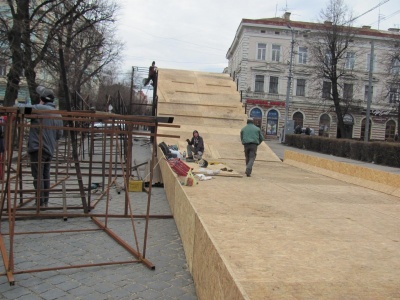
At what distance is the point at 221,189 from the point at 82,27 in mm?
20272

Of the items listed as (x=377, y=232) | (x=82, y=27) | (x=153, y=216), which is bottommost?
(x=153, y=216)

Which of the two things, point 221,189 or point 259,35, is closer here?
point 221,189

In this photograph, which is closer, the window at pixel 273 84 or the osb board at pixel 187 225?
the osb board at pixel 187 225

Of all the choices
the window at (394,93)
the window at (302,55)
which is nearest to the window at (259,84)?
the window at (302,55)

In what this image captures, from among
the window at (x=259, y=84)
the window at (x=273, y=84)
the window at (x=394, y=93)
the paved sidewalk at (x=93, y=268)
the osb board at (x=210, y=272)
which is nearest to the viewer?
the osb board at (x=210, y=272)

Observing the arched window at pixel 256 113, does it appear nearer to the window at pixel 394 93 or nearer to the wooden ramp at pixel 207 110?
the window at pixel 394 93

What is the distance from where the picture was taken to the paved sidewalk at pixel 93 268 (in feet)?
12.3

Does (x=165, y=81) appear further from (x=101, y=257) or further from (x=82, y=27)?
(x=101, y=257)

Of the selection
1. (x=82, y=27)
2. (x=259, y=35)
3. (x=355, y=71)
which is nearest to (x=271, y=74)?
(x=259, y=35)

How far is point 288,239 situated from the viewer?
411 cm

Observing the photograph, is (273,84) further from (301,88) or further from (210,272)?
(210,272)

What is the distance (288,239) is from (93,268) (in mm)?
2144

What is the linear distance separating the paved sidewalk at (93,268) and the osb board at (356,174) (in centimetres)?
504

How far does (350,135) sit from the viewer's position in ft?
177
